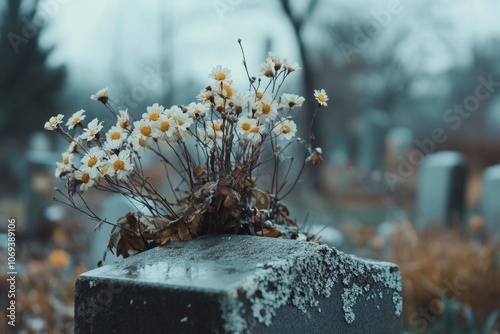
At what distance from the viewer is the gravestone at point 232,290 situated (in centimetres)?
129

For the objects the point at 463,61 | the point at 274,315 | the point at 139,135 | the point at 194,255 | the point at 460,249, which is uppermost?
the point at 463,61

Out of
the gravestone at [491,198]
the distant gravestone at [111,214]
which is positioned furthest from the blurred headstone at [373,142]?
the distant gravestone at [111,214]

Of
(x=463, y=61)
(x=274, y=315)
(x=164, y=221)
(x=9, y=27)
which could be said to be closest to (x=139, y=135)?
(x=164, y=221)

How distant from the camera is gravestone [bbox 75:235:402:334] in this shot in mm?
1290

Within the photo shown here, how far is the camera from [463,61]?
82.0ft

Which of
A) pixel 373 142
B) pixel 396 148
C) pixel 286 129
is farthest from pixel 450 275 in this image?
pixel 396 148

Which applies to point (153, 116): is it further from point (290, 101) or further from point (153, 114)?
point (290, 101)

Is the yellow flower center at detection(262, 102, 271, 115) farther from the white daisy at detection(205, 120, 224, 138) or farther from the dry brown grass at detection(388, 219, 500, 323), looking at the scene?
the dry brown grass at detection(388, 219, 500, 323)

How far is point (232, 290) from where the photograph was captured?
126 centimetres

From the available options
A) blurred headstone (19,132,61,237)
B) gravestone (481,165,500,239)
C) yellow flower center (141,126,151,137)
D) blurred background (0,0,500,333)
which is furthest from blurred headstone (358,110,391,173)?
yellow flower center (141,126,151,137)

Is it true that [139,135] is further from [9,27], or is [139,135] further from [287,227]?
[9,27]

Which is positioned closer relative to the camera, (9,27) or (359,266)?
(359,266)

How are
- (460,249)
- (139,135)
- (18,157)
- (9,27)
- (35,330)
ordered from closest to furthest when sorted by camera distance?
(139,135), (35,330), (460,249), (9,27), (18,157)

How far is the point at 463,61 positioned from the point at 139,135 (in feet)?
82.7
